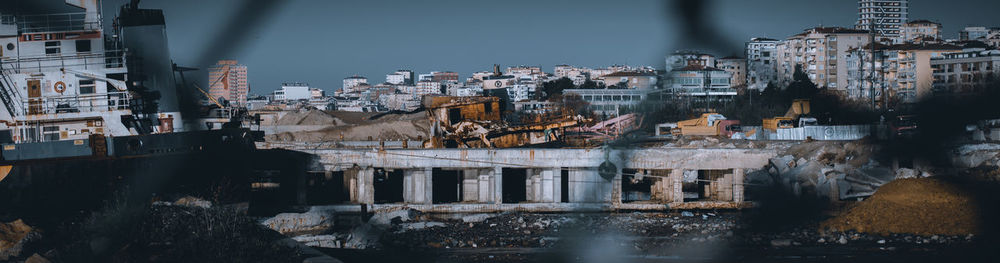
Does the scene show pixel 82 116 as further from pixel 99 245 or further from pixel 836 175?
pixel 836 175

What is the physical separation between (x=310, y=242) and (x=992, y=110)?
923cm

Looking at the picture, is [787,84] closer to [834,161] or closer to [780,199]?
[780,199]

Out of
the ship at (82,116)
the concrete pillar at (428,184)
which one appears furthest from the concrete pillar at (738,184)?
the ship at (82,116)

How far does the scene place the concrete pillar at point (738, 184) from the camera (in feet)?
46.5

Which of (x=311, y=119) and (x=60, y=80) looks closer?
(x=60, y=80)

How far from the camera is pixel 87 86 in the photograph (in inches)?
448

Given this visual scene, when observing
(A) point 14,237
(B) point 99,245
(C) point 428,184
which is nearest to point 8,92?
(A) point 14,237

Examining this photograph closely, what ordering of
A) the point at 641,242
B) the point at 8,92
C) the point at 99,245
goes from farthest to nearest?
the point at 8,92
the point at 641,242
the point at 99,245

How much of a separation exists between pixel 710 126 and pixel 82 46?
15788 millimetres

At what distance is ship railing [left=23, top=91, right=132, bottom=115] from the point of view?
10.9 metres

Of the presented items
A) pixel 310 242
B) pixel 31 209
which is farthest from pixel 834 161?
pixel 31 209

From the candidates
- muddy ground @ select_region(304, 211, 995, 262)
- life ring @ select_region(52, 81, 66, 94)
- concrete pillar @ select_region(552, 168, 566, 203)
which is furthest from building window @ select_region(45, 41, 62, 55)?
concrete pillar @ select_region(552, 168, 566, 203)

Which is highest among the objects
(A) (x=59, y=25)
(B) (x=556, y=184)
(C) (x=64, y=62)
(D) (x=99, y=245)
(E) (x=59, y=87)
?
(A) (x=59, y=25)

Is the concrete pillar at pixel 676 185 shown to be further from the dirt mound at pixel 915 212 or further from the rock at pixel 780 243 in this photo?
the rock at pixel 780 243
